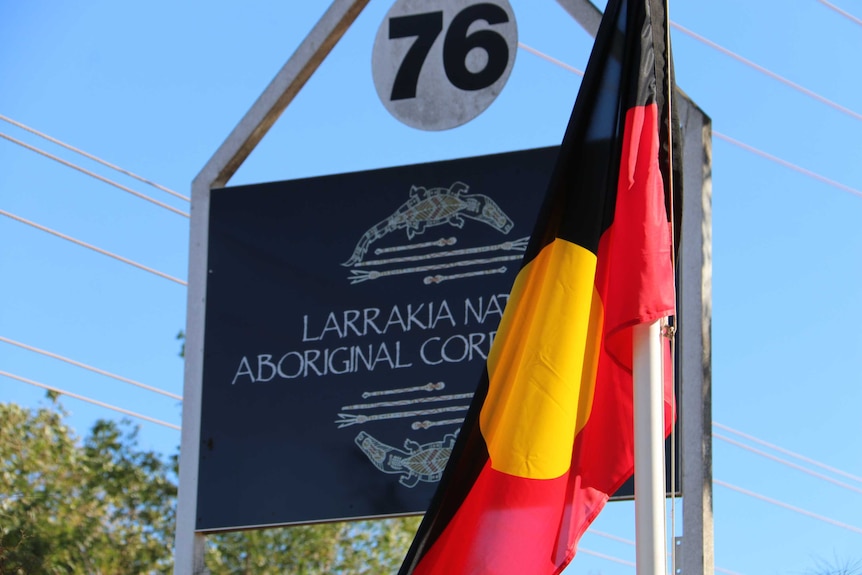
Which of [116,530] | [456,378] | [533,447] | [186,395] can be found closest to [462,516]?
[533,447]

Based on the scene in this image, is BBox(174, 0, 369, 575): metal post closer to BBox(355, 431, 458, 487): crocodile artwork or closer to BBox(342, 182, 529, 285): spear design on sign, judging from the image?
BBox(342, 182, 529, 285): spear design on sign

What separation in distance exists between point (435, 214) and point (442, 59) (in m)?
0.85

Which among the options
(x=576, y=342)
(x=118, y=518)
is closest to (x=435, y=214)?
(x=576, y=342)

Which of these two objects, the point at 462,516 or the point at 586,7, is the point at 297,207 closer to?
the point at 586,7

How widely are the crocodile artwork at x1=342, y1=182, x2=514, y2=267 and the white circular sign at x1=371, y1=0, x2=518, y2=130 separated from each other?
42 centimetres

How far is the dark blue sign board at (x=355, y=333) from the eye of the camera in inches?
279

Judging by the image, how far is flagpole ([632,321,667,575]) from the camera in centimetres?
435

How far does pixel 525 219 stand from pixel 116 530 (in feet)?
47.3

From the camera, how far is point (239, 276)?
7.72m

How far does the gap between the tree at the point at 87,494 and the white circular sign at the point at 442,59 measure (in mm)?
12112

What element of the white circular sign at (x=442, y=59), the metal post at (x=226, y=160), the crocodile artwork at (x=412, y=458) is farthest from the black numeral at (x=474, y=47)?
the crocodile artwork at (x=412, y=458)

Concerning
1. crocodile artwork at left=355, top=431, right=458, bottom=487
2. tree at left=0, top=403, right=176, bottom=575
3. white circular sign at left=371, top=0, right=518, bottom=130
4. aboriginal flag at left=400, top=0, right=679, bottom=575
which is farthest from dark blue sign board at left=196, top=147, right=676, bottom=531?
tree at left=0, top=403, right=176, bottom=575

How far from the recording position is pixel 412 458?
23.0ft

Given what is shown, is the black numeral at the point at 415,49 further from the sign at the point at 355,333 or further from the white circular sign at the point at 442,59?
the sign at the point at 355,333
